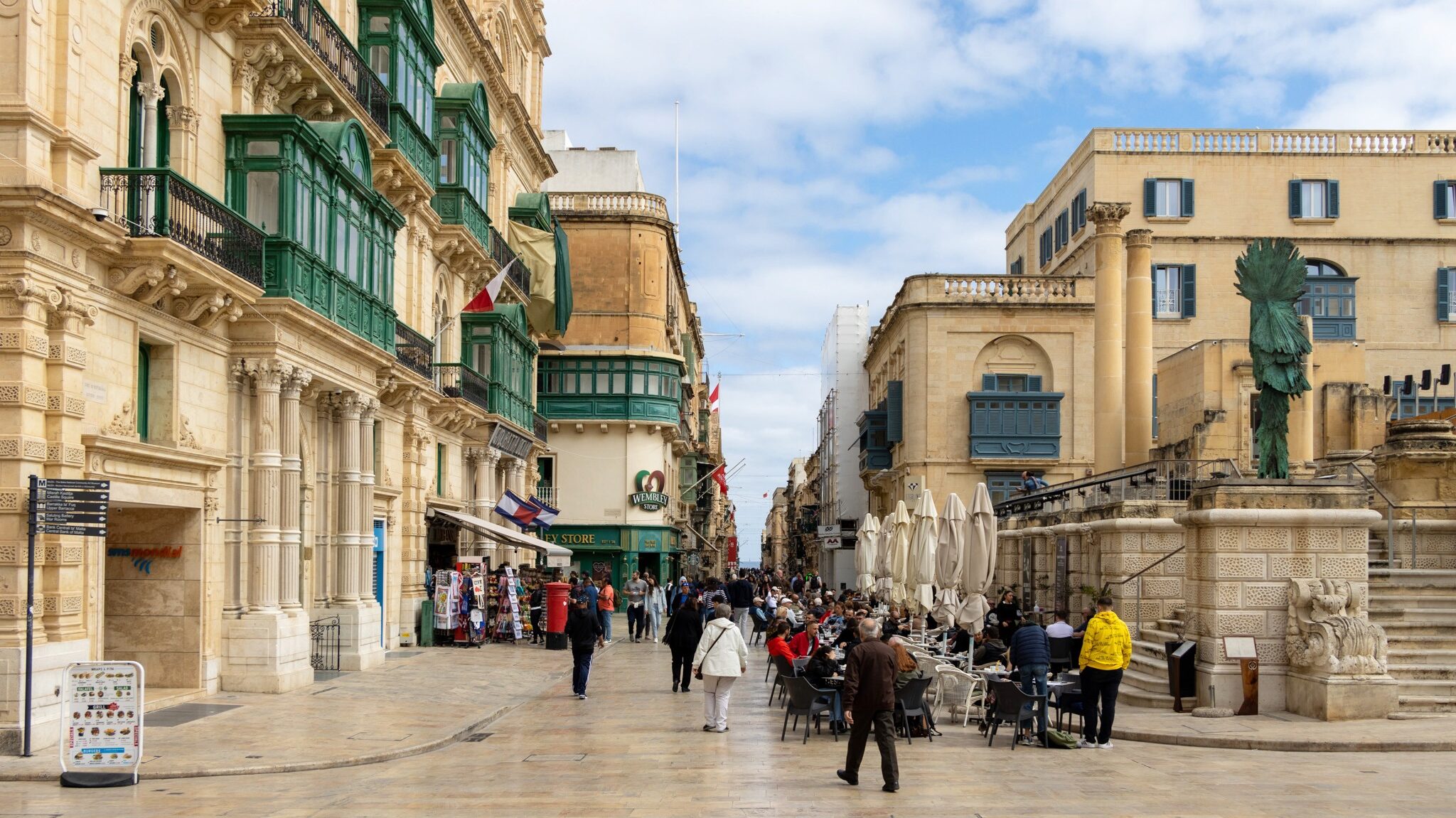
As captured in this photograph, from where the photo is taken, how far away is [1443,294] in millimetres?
53312

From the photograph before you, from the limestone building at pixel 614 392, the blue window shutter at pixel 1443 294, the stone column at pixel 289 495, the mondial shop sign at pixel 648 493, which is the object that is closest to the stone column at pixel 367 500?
the stone column at pixel 289 495

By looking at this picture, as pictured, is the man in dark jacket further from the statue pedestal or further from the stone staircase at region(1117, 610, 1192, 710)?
the statue pedestal

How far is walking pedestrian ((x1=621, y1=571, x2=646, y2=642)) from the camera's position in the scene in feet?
121

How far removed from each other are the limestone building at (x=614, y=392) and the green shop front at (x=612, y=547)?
0.04 metres

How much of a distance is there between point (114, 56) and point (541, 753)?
373 inches

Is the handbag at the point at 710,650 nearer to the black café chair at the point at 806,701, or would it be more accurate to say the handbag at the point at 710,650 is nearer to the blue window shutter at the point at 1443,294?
the black café chair at the point at 806,701

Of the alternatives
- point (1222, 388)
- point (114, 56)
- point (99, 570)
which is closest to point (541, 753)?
point (99, 570)

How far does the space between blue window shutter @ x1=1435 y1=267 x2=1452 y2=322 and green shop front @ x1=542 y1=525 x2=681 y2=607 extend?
3004 centimetres

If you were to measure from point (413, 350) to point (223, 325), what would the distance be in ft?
29.4

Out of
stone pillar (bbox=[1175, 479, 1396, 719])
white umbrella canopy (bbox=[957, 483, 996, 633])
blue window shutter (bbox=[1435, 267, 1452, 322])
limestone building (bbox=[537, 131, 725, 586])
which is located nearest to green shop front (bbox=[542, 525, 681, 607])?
limestone building (bbox=[537, 131, 725, 586])

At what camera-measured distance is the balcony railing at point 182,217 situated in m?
16.4

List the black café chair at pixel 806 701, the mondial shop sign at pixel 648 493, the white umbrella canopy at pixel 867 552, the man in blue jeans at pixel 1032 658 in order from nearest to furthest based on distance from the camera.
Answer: the man in blue jeans at pixel 1032 658 < the black café chair at pixel 806 701 < the white umbrella canopy at pixel 867 552 < the mondial shop sign at pixel 648 493

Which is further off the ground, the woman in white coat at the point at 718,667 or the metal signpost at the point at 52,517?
the metal signpost at the point at 52,517

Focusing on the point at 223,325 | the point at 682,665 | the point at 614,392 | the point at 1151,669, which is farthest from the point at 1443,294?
the point at 223,325
